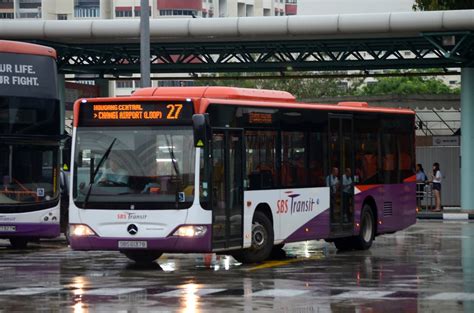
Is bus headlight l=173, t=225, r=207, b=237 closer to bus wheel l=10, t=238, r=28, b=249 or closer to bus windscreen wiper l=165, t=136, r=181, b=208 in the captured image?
bus windscreen wiper l=165, t=136, r=181, b=208

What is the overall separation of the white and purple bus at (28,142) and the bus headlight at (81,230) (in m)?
5.50

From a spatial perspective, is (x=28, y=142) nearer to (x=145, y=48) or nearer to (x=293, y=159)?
(x=145, y=48)

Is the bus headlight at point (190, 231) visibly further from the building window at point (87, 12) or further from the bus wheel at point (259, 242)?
the building window at point (87, 12)

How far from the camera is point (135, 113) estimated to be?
21.8 m

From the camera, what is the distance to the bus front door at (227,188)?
2167cm

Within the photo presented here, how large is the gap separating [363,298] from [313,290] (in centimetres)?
123

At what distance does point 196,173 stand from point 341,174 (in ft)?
17.6

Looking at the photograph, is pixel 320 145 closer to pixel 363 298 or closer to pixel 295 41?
pixel 363 298

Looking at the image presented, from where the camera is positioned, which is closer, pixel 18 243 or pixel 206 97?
pixel 206 97

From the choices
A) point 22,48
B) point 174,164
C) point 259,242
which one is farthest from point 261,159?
point 22,48

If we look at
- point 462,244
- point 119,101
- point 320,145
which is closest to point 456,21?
point 462,244

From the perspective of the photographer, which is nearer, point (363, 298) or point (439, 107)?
point (363, 298)

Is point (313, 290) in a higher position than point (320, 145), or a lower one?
lower

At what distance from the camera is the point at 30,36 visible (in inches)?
1607
